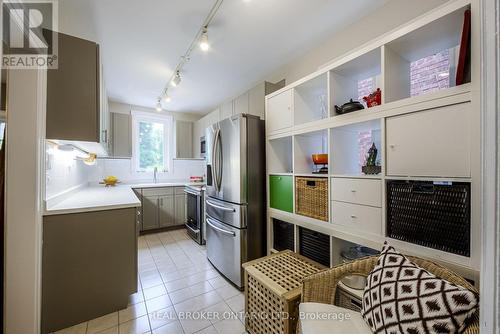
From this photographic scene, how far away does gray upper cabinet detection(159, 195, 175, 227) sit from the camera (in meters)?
3.83

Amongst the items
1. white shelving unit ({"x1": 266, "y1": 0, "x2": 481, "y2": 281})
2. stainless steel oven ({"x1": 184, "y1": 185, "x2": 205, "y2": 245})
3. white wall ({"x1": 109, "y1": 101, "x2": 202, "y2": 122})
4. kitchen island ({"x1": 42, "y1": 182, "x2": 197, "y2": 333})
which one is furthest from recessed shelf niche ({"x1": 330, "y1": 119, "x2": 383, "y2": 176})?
white wall ({"x1": 109, "y1": 101, "x2": 202, "y2": 122})

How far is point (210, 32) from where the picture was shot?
198 cm

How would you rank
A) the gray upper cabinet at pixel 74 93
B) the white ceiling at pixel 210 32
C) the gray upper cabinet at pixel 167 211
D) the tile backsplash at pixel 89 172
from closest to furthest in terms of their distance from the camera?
the gray upper cabinet at pixel 74 93, the white ceiling at pixel 210 32, the tile backsplash at pixel 89 172, the gray upper cabinet at pixel 167 211

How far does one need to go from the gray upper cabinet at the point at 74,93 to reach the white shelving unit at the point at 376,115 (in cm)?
157

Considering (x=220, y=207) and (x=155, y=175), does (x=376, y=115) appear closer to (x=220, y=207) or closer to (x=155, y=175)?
(x=220, y=207)

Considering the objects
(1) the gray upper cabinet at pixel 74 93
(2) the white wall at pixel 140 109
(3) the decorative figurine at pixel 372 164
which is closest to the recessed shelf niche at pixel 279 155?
(3) the decorative figurine at pixel 372 164

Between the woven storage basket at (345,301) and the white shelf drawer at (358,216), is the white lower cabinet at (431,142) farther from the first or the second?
the woven storage basket at (345,301)

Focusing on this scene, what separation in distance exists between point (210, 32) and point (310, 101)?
4.04 feet

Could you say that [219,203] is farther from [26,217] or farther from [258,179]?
[26,217]

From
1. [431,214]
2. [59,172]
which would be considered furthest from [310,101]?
[59,172]

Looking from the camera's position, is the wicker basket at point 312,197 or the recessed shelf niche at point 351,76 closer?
the recessed shelf niche at point 351,76

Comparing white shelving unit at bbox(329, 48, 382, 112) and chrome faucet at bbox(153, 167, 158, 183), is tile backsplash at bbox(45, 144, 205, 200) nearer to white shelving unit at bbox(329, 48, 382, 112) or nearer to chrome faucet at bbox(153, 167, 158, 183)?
chrome faucet at bbox(153, 167, 158, 183)

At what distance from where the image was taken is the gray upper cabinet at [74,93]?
1.44 m


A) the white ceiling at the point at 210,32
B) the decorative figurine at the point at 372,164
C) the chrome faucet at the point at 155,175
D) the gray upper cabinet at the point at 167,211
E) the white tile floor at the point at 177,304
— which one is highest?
the white ceiling at the point at 210,32
